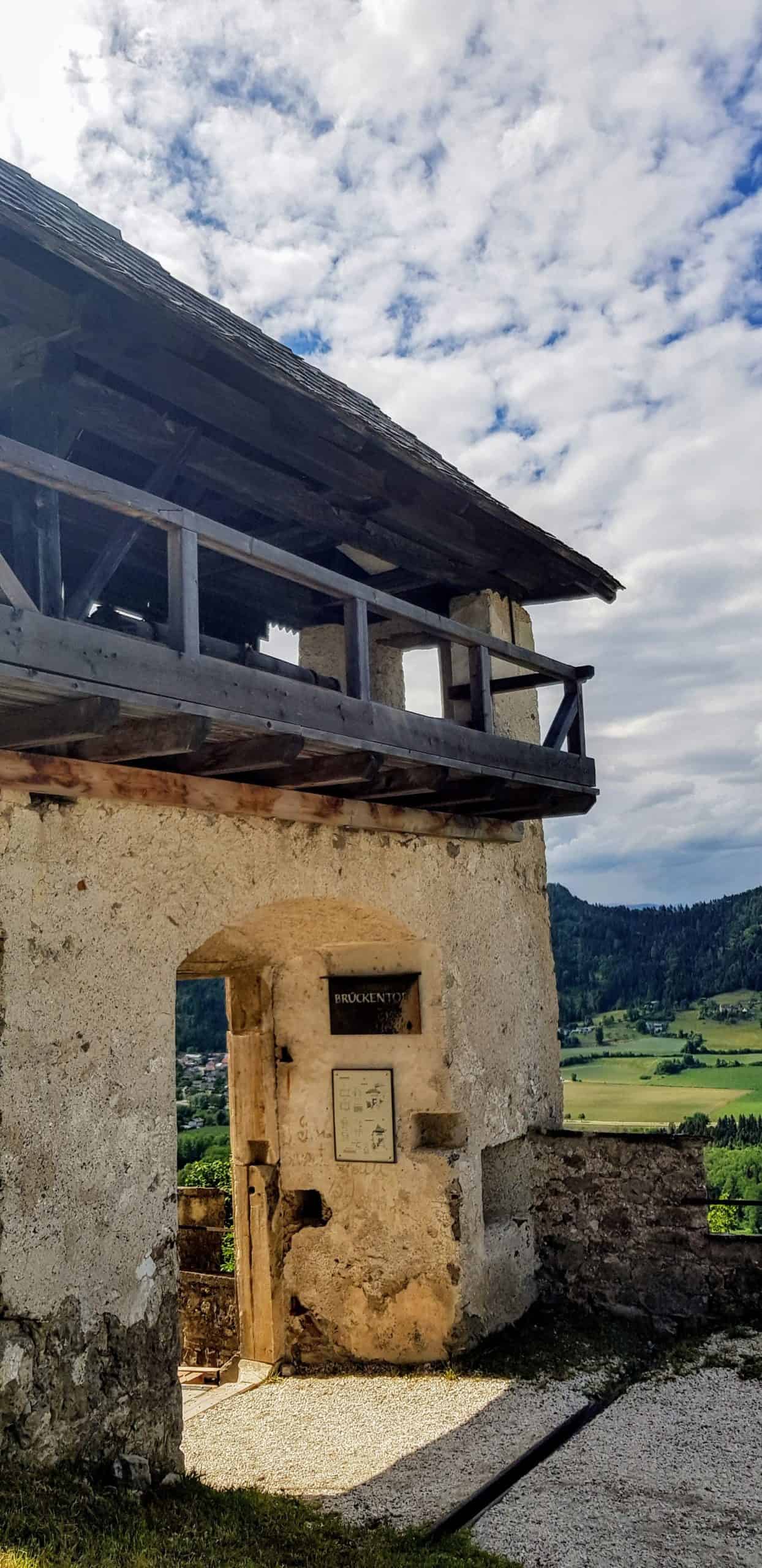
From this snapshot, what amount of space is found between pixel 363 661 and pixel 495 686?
223 centimetres

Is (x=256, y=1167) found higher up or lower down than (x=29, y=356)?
lower down

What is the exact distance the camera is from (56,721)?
4.46m

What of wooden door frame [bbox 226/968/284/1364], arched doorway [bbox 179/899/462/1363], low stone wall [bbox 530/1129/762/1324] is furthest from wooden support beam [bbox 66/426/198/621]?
low stone wall [bbox 530/1129/762/1324]

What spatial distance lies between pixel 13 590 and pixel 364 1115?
5.37 metres

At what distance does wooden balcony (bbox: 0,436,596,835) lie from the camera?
162 inches

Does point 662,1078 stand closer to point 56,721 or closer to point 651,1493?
point 651,1493

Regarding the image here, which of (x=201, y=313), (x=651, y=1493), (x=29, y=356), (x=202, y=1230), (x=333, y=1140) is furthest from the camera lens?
(x=202, y=1230)

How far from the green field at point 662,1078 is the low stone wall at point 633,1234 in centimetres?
984

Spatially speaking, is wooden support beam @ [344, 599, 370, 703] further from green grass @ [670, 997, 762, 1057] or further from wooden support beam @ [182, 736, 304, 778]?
green grass @ [670, 997, 762, 1057]

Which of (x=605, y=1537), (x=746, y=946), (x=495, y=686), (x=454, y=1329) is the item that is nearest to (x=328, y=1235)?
(x=454, y=1329)

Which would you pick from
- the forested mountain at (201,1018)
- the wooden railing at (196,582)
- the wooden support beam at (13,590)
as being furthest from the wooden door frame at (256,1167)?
the forested mountain at (201,1018)

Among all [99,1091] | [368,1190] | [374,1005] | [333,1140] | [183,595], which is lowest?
[368,1190]

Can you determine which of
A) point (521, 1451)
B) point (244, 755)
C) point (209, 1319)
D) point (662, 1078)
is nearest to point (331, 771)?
point (244, 755)

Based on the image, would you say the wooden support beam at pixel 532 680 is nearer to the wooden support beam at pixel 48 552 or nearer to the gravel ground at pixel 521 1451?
the wooden support beam at pixel 48 552
